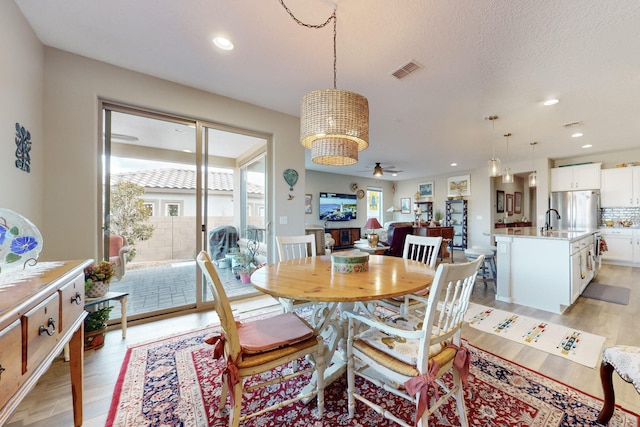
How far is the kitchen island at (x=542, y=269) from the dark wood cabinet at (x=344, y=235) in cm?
495

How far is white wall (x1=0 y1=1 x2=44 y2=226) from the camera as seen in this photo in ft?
5.26

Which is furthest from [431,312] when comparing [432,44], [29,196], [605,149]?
[605,149]

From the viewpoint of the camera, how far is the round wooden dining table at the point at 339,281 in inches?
49.8

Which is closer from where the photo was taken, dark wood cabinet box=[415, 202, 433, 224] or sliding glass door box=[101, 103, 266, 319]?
→ sliding glass door box=[101, 103, 266, 319]

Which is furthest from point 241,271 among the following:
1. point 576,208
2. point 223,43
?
point 576,208

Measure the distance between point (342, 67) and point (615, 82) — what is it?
285 centimetres

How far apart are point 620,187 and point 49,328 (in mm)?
8612

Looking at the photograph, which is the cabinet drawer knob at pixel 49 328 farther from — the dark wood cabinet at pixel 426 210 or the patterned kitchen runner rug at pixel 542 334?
the dark wood cabinet at pixel 426 210

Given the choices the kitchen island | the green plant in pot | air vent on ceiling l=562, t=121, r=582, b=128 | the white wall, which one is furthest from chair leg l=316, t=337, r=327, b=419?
the green plant in pot

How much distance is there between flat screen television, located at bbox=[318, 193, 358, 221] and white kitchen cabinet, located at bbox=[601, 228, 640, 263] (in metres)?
6.07

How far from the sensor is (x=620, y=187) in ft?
17.1

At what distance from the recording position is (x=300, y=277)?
160 centimetres

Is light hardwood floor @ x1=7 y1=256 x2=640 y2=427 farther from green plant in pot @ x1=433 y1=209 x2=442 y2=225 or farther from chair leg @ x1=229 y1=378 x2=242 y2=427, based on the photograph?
green plant in pot @ x1=433 y1=209 x2=442 y2=225

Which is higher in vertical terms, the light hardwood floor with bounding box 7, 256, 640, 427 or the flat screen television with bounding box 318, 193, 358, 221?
the flat screen television with bounding box 318, 193, 358, 221
